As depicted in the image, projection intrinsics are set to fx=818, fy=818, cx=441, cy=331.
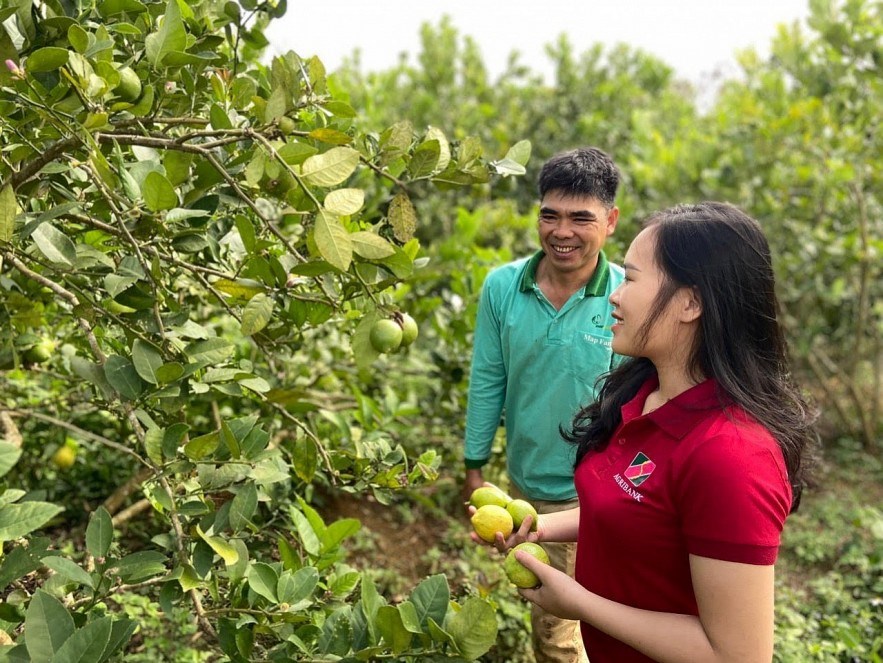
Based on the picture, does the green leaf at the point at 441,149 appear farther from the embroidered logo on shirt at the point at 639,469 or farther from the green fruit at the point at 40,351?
the green fruit at the point at 40,351

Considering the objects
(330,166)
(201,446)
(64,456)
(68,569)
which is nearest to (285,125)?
(330,166)

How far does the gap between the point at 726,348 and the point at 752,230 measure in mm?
219

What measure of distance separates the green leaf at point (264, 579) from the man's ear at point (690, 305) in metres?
0.87

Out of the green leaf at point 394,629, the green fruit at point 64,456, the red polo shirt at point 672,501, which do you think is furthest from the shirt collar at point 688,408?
the green fruit at point 64,456

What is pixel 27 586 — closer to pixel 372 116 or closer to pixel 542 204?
pixel 542 204

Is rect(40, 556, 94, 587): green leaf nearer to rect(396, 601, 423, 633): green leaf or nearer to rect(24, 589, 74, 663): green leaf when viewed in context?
rect(24, 589, 74, 663): green leaf

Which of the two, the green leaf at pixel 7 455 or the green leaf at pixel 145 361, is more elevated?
the green leaf at pixel 145 361

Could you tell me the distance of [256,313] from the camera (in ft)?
4.97

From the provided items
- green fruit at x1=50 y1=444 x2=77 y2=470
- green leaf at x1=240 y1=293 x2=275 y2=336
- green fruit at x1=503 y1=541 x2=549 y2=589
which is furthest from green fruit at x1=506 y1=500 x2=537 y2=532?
green fruit at x1=50 y1=444 x2=77 y2=470

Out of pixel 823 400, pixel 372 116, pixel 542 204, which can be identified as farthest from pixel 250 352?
pixel 823 400

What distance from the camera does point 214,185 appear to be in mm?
1598

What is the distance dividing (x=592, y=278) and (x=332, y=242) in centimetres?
132

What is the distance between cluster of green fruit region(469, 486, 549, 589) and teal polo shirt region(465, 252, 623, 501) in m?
0.47

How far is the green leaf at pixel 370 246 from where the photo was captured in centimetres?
131
